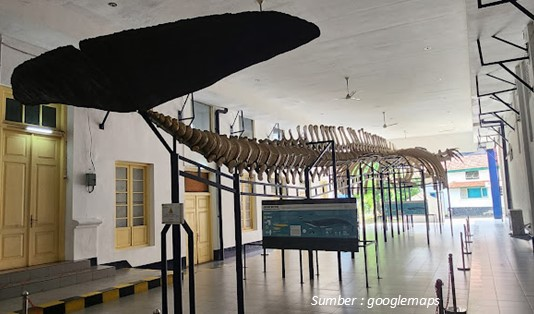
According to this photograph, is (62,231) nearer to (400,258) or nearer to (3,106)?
(3,106)

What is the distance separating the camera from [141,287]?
6516mm

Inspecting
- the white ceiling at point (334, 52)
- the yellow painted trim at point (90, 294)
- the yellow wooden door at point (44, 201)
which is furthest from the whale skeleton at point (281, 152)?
the yellow wooden door at point (44, 201)

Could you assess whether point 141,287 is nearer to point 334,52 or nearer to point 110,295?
point 110,295

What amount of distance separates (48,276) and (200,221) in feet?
14.9

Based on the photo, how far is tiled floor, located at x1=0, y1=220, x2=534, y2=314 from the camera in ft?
16.9

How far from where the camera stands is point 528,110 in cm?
805

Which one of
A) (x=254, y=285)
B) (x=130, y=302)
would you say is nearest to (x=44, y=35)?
(x=130, y=302)

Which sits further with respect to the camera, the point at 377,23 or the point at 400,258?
the point at 400,258

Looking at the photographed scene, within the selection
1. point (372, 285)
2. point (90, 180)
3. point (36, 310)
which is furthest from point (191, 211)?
point (372, 285)

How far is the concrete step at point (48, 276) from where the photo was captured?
18.8 feet

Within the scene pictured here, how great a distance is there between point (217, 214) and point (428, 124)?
464 inches

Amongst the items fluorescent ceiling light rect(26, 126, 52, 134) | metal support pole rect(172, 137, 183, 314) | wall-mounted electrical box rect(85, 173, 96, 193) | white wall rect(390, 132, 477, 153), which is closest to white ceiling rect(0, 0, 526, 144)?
fluorescent ceiling light rect(26, 126, 52, 134)

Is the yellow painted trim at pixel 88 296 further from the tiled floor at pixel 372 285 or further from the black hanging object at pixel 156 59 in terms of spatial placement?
the black hanging object at pixel 156 59

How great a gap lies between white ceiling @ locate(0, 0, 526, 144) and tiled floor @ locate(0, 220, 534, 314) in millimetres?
4044
